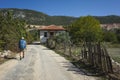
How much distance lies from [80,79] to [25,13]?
548 feet

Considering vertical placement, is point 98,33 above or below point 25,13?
below

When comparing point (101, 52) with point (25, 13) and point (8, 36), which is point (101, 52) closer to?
point (8, 36)

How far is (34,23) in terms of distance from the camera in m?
186

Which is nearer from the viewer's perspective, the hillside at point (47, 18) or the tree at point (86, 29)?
the tree at point (86, 29)

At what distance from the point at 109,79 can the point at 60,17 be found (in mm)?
156324

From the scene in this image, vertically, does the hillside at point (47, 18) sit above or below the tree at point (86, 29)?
above

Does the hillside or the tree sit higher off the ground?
the hillside

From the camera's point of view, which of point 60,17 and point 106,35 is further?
point 60,17

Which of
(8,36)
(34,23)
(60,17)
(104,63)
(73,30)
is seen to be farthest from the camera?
(34,23)

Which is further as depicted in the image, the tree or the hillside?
the hillside

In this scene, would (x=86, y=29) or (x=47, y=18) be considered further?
(x=47, y=18)

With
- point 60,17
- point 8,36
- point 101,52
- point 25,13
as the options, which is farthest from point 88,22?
point 25,13

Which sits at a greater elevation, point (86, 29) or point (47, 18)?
point (47, 18)

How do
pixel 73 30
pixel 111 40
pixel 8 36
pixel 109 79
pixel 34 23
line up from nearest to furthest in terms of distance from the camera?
pixel 109 79, pixel 8 36, pixel 111 40, pixel 73 30, pixel 34 23
